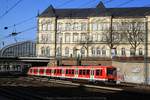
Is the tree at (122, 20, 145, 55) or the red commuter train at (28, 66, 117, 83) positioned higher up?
the tree at (122, 20, 145, 55)

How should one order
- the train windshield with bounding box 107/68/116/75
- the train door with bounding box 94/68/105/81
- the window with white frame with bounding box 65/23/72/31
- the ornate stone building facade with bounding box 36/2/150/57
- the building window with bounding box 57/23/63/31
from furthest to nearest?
the building window with bounding box 57/23/63/31, the window with white frame with bounding box 65/23/72/31, the ornate stone building facade with bounding box 36/2/150/57, the train windshield with bounding box 107/68/116/75, the train door with bounding box 94/68/105/81

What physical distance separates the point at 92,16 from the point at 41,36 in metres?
20.6

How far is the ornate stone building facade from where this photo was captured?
457 feet

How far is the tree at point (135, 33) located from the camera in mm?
123312

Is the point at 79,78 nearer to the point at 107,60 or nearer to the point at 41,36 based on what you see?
the point at 107,60

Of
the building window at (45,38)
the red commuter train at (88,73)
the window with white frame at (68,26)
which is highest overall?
the window with white frame at (68,26)

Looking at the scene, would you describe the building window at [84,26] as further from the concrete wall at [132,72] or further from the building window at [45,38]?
the concrete wall at [132,72]

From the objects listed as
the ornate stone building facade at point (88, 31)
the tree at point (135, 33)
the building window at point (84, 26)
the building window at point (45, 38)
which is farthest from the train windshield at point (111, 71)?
the building window at point (45, 38)

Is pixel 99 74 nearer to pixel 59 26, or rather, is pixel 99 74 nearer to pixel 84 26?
pixel 84 26

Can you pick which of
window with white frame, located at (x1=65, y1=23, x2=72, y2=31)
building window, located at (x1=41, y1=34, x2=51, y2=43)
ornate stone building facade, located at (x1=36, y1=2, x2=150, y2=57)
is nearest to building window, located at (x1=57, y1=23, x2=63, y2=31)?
ornate stone building facade, located at (x1=36, y1=2, x2=150, y2=57)

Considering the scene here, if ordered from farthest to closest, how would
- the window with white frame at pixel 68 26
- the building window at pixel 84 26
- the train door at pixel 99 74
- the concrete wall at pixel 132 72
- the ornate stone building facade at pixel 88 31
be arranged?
the window with white frame at pixel 68 26, the building window at pixel 84 26, the ornate stone building facade at pixel 88 31, the concrete wall at pixel 132 72, the train door at pixel 99 74

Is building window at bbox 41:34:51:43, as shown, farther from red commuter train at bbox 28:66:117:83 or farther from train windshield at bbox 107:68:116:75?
train windshield at bbox 107:68:116:75

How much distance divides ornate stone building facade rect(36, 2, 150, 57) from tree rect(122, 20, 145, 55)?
0.35m

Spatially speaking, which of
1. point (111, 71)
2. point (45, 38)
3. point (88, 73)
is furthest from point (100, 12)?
point (111, 71)
